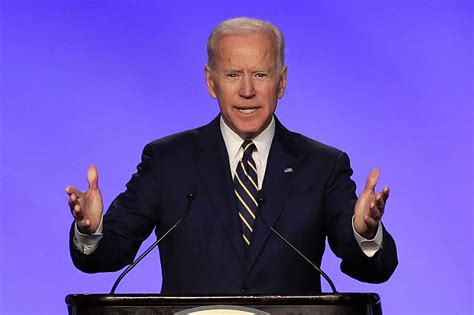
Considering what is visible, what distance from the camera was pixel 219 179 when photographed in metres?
2.72

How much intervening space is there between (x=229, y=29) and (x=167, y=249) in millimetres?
699

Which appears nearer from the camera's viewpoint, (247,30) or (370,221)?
(370,221)

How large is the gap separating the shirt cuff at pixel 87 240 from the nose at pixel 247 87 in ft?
2.04

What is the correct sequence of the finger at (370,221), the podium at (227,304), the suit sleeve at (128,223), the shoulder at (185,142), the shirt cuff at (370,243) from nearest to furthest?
the podium at (227,304) < the finger at (370,221) < the shirt cuff at (370,243) < the suit sleeve at (128,223) < the shoulder at (185,142)

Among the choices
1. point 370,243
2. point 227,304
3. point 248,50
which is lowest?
point 227,304

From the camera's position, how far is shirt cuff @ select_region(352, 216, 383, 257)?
2.36m

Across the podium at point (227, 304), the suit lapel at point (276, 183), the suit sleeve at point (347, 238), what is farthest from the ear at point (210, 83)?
the podium at point (227, 304)

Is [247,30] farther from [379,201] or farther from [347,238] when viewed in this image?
[379,201]

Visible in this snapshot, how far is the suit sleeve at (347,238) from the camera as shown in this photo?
2.42 m

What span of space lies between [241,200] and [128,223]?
1.12 ft

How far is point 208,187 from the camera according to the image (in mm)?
2707

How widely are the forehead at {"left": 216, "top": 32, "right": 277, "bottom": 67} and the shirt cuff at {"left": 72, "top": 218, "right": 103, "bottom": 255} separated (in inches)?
27.3

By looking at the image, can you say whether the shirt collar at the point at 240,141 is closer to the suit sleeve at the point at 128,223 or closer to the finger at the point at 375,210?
the suit sleeve at the point at 128,223

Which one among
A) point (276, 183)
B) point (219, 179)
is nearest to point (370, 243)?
point (276, 183)
